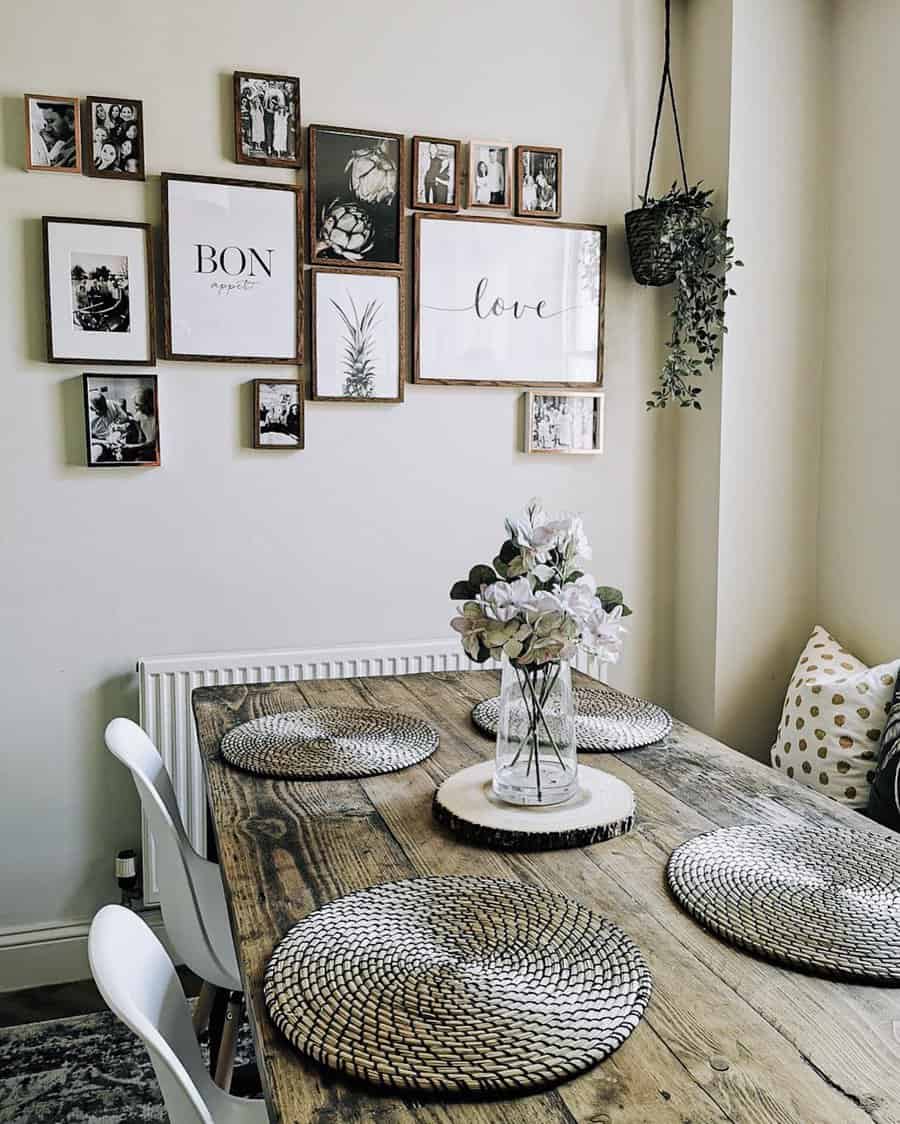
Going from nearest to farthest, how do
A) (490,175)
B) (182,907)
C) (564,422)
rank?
(182,907) < (490,175) < (564,422)

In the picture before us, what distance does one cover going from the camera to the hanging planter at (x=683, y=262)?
2.69 metres

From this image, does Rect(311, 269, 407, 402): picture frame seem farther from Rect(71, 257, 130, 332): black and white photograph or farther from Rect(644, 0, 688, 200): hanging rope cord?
Rect(644, 0, 688, 200): hanging rope cord

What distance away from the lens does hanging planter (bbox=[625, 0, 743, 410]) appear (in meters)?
2.69

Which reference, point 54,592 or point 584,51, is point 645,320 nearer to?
point 584,51

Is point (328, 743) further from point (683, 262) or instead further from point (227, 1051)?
point (683, 262)

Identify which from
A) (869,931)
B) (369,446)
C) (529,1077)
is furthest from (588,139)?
(529,1077)

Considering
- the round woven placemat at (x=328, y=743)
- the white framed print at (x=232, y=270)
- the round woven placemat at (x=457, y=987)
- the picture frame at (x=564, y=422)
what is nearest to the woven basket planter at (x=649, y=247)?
the picture frame at (x=564, y=422)

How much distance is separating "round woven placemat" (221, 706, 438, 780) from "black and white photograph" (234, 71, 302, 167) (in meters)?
1.43

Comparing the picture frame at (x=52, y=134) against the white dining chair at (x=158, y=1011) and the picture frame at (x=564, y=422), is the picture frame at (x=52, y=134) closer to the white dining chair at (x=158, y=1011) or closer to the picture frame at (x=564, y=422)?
the picture frame at (x=564, y=422)

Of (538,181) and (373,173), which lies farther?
(538,181)

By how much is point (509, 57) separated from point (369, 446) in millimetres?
1141

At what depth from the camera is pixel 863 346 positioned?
276 cm

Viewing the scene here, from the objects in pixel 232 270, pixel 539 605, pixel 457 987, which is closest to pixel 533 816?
pixel 539 605

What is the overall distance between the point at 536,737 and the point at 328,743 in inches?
18.3
